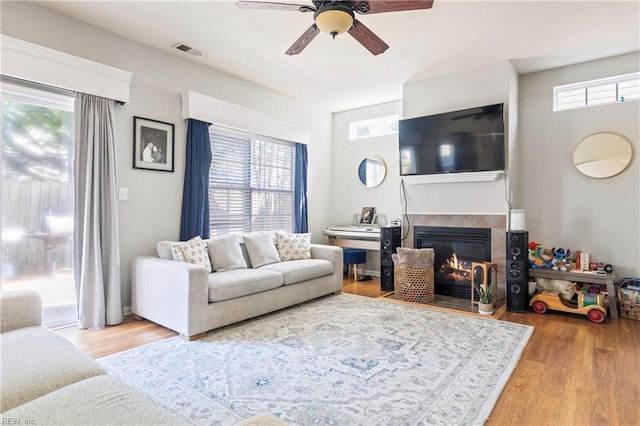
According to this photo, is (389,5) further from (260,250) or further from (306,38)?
(260,250)

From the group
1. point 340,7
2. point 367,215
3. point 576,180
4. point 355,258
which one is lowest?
point 355,258

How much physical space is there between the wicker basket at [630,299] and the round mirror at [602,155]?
3.80ft

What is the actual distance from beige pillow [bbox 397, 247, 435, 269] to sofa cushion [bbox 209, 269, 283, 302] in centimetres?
156

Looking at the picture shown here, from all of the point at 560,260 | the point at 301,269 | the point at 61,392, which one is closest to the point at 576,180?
the point at 560,260

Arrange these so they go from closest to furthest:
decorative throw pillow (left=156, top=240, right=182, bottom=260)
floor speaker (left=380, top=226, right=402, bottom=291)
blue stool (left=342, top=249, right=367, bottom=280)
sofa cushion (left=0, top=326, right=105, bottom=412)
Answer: sofa cushion (left=0, top=326, right=105, bottom=412)
decorative throw pillow (left=156, top=240, right=182, bottom=260)
floor speaker (left=380, top=226, right=402, bottom=291)
blue stool (left=342, top=249, right=367, bottom=280)

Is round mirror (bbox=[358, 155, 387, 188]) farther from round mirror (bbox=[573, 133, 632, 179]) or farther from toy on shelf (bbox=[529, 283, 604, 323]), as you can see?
toy on shelf (bbox=[529, 283, 604, 323])

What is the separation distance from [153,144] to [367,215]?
10.5 feet

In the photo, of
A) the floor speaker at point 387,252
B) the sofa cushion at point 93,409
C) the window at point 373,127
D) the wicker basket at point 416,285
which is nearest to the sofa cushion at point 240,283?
the wicker basket at point 416,285

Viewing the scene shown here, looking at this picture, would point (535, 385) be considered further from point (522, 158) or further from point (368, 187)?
point (368, 187)

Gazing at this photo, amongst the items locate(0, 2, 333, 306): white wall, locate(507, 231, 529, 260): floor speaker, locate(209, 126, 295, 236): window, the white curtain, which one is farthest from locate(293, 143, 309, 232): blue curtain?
locate(507, 231, 529, 260): floor speaker

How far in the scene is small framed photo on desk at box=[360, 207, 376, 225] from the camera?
544cm

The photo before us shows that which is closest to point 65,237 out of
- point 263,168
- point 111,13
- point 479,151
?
point 111,13

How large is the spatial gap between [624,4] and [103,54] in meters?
4.49

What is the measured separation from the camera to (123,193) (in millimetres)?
3354
